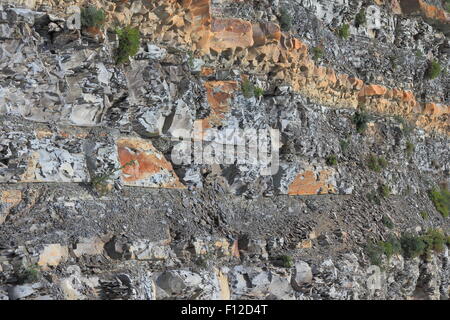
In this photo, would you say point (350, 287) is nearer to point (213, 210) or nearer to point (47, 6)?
point (213, 210)

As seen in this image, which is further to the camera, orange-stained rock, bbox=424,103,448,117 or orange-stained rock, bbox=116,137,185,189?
orange-stained rock, bbox=424,103,448,117

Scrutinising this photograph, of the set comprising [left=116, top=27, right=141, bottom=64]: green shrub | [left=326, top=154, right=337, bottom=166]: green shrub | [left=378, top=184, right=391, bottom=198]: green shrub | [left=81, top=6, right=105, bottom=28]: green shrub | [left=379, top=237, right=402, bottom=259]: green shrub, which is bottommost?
[left=379, top=237, right=402, bottom=259]: green shrub

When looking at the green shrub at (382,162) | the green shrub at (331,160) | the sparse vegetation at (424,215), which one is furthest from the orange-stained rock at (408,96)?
the green shrub at (331,160)

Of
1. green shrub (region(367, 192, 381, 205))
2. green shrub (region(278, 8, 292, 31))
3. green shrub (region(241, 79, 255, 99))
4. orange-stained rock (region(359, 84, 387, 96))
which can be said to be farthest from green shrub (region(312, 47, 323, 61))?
green shrub (region(367, 192, 381, 205))

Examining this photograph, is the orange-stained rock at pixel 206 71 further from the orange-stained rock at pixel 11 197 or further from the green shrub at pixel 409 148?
the green shrub at pixel 409 148

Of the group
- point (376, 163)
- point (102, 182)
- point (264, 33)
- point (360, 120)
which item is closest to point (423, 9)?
point (360, 120)

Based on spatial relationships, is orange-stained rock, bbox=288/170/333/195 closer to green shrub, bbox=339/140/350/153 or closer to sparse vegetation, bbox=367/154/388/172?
green shrub, bbox=339/140/350/153

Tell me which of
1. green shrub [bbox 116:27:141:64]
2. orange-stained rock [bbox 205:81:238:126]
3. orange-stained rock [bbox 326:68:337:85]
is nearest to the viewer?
green shrub [bbox 116:27:141:64]
